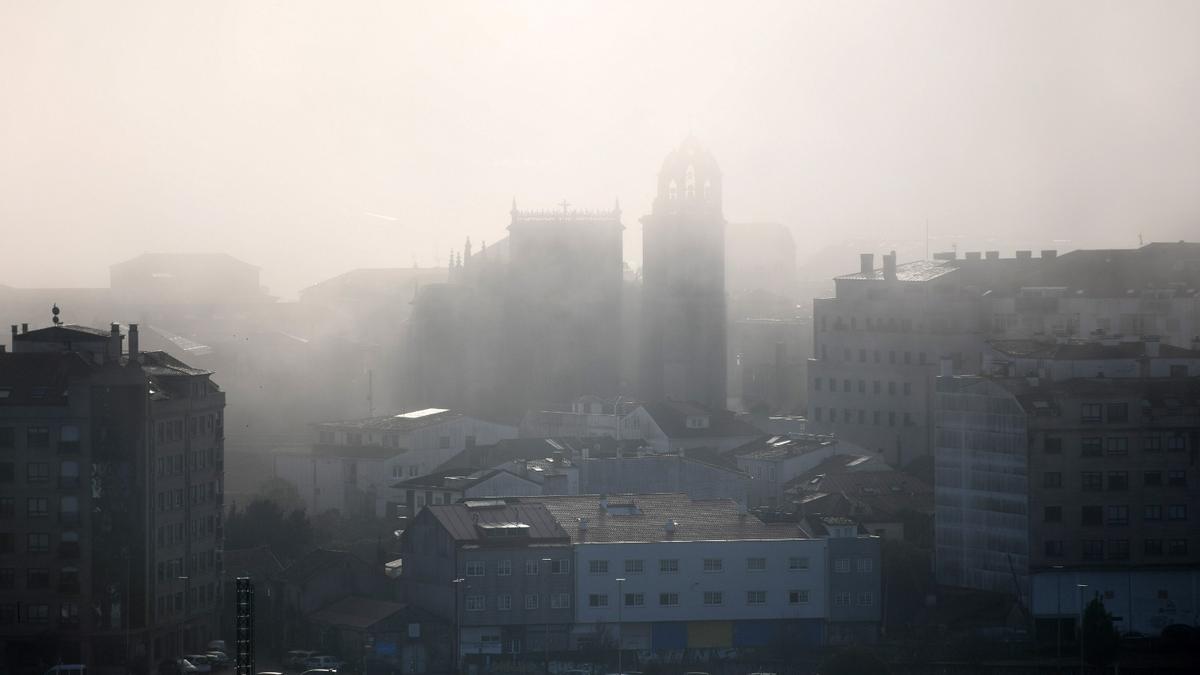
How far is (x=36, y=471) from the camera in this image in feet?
114

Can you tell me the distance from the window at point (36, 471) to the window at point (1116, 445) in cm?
1885

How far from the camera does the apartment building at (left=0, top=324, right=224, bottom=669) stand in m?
34.5

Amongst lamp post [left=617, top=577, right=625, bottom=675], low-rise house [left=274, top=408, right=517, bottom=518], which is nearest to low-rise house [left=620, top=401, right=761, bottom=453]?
low-rise house [left=274, top=408, right=517, bottom=518]

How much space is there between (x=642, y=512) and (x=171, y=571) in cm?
860

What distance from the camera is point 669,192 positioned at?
62.9 metres

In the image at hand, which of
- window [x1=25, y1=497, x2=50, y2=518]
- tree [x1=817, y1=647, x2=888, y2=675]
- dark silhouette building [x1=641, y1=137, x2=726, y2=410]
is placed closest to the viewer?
tree [x1=817, y1=647, x2=888, y2=675]

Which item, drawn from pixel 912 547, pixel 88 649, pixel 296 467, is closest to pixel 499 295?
pixel 296 467

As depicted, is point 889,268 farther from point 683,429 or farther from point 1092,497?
point 1092,497

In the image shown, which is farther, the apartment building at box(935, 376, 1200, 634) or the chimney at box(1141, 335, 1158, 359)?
the chimney at box(1141, 335, 1158, 359)

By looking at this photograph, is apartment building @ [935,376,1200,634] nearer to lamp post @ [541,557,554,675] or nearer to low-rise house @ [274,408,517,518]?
lamp post @ [541,557,554,675]

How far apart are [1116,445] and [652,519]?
862cm

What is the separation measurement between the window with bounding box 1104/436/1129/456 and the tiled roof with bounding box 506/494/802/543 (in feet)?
19.5

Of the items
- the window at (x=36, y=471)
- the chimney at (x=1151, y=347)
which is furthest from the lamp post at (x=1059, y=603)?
the window at (x=36, y=471)

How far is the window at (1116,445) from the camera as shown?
38.0 metres
